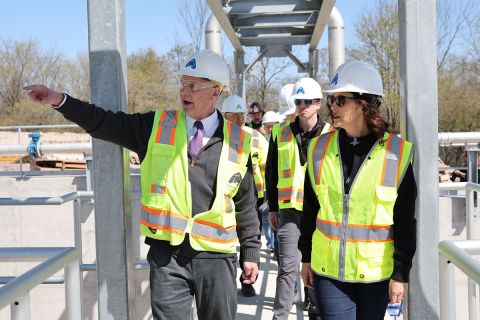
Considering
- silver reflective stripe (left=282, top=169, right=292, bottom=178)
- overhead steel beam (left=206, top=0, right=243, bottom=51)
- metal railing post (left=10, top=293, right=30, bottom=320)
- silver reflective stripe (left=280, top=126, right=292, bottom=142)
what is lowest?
metal railing post (left=10, top=293, right=30, bottom=320)

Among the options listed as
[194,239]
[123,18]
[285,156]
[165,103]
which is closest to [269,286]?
[285,156]

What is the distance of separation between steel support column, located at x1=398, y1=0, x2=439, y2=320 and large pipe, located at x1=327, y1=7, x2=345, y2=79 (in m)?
5.33

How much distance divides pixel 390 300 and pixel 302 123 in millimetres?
2278

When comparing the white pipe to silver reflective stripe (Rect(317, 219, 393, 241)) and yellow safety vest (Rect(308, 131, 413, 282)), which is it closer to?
yellow safety vest (Rect(308, 131, 413, 282))

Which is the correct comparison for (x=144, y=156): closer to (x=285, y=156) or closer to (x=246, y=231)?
(x=246, y=231)

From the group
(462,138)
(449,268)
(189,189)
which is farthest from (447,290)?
(462,138)

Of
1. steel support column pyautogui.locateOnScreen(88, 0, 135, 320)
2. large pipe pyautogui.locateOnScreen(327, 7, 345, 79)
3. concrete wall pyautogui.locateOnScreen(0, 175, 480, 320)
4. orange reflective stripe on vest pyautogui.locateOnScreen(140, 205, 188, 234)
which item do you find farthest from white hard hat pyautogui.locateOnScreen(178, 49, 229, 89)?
large pipe pyautogui.locateOnScreen(327, 7, 345, 79)

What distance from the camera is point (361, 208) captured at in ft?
8.89

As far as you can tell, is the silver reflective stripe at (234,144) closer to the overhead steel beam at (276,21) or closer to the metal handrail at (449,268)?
the metal handrail at (449,268)

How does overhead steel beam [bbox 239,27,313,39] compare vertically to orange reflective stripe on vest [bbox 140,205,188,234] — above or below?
above

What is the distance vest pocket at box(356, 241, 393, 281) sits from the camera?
268 centimetres

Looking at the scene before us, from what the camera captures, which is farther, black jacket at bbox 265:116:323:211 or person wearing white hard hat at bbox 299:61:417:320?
black jacket at bbox 265:116:323:211

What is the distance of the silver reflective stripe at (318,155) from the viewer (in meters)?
2.86

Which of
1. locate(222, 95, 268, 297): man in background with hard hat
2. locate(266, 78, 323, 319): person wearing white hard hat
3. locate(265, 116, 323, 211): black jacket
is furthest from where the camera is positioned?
locate(222, 95, 268, 297): man in background with hard hat
